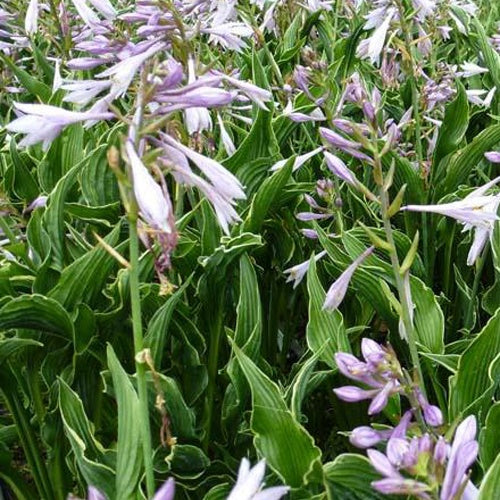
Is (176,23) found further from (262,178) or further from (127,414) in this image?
(127,414)

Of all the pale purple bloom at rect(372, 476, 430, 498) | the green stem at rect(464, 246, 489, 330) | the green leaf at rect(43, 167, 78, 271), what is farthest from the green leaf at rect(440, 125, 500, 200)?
the pale purple bloom at rect(372, 476, 430, 498)

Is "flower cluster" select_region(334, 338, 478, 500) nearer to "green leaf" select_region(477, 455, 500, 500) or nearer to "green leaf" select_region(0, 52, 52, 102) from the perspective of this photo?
"green leaf" select_region(477, 455, 500, 500)

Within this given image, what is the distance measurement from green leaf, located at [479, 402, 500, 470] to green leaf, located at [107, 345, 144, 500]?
1.75 ft

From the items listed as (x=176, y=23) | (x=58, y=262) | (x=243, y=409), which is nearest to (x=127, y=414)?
(x=243, y=409)

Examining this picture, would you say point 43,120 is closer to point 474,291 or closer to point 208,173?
point 208,173

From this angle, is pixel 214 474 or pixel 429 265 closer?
pixel 214 474

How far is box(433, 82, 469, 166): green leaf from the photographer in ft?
7.86

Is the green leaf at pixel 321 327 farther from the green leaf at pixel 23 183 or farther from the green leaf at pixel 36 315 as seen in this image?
the green leaf at pixel 23 183

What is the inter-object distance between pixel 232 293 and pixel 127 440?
0.85 metres

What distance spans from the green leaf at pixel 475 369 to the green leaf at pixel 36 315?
0.75 meters

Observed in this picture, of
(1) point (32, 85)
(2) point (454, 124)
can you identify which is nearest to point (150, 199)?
(2) point (454, 124)

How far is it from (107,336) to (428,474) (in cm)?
101

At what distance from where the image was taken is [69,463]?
1.69m

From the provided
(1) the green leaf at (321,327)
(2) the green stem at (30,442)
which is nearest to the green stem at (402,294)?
(1) the green leaf at (321,327)
